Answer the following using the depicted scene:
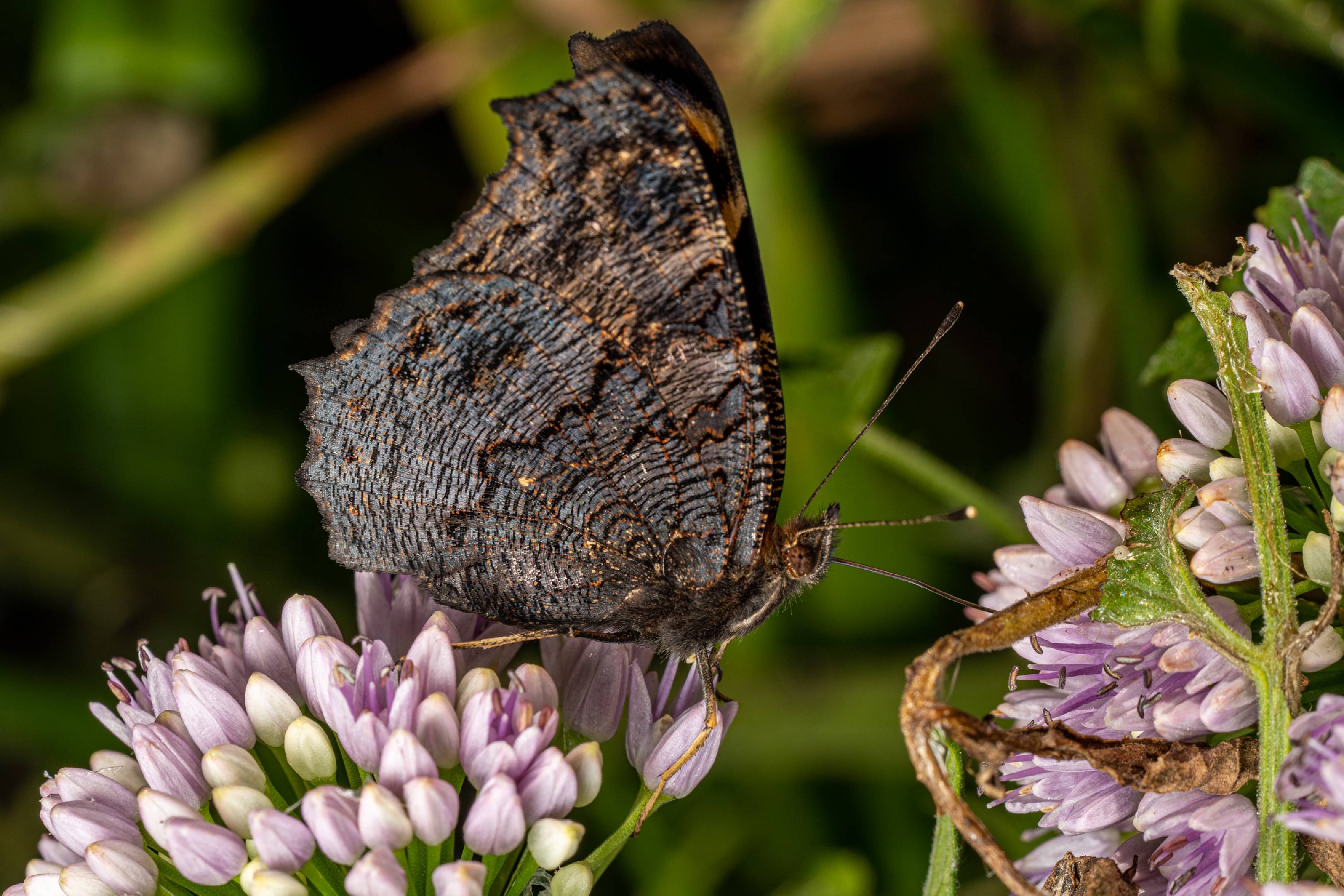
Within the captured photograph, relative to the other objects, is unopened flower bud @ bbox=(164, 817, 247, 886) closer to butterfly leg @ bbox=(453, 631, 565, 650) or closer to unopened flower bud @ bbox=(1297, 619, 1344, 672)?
butterfly leg @ bbox=(453, 631, 565, 650)

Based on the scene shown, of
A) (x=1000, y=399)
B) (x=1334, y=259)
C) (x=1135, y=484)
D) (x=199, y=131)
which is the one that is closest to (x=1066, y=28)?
(x=1000, y=399)

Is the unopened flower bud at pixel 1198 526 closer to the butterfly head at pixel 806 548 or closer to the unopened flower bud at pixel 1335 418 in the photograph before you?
the unopened flower bud at pixel 1335 418

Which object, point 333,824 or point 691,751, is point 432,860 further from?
point 691,751

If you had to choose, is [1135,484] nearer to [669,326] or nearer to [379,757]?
[669,326]

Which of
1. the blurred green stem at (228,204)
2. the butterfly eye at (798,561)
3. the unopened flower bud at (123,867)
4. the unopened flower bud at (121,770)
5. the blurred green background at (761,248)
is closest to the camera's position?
the unopened flower bud at (123,867)

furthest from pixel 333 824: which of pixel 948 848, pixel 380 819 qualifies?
pixel 948 848

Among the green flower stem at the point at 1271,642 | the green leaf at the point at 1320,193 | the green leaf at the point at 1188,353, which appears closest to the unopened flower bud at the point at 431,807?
the green flower stem at the point at 1271,642
